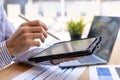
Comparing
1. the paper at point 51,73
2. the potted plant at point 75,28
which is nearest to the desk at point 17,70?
the paper at point 51,73

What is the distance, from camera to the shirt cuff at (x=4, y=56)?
71 centimetres

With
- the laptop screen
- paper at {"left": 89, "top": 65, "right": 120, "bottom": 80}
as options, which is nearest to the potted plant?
the laptop screen

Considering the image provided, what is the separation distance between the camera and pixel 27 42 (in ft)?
2.21

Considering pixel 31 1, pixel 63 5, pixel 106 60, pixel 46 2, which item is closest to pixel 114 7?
pixel 63 5

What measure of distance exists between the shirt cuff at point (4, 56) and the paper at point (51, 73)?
0.27 ft

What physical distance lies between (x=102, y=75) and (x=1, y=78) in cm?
28

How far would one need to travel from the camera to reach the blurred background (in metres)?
1.85

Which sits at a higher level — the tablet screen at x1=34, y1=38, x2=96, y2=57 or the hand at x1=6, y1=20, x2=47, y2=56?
the hand at x1=6, y1=20, x2=47, y2=56

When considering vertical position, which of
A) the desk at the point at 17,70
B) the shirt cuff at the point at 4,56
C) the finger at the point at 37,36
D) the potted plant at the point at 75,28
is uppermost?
the finger at the point at 37,36

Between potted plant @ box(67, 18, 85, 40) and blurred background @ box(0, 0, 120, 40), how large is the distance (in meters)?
0.23

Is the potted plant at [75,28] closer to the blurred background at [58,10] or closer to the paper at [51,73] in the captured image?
the blurred background at [58,10]

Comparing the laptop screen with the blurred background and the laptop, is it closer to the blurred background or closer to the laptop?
the laptop

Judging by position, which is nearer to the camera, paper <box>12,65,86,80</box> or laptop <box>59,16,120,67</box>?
paper <box>12,65,86,80</box>

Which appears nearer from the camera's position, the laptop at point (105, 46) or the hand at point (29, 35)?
the hand at point (29, 35)
